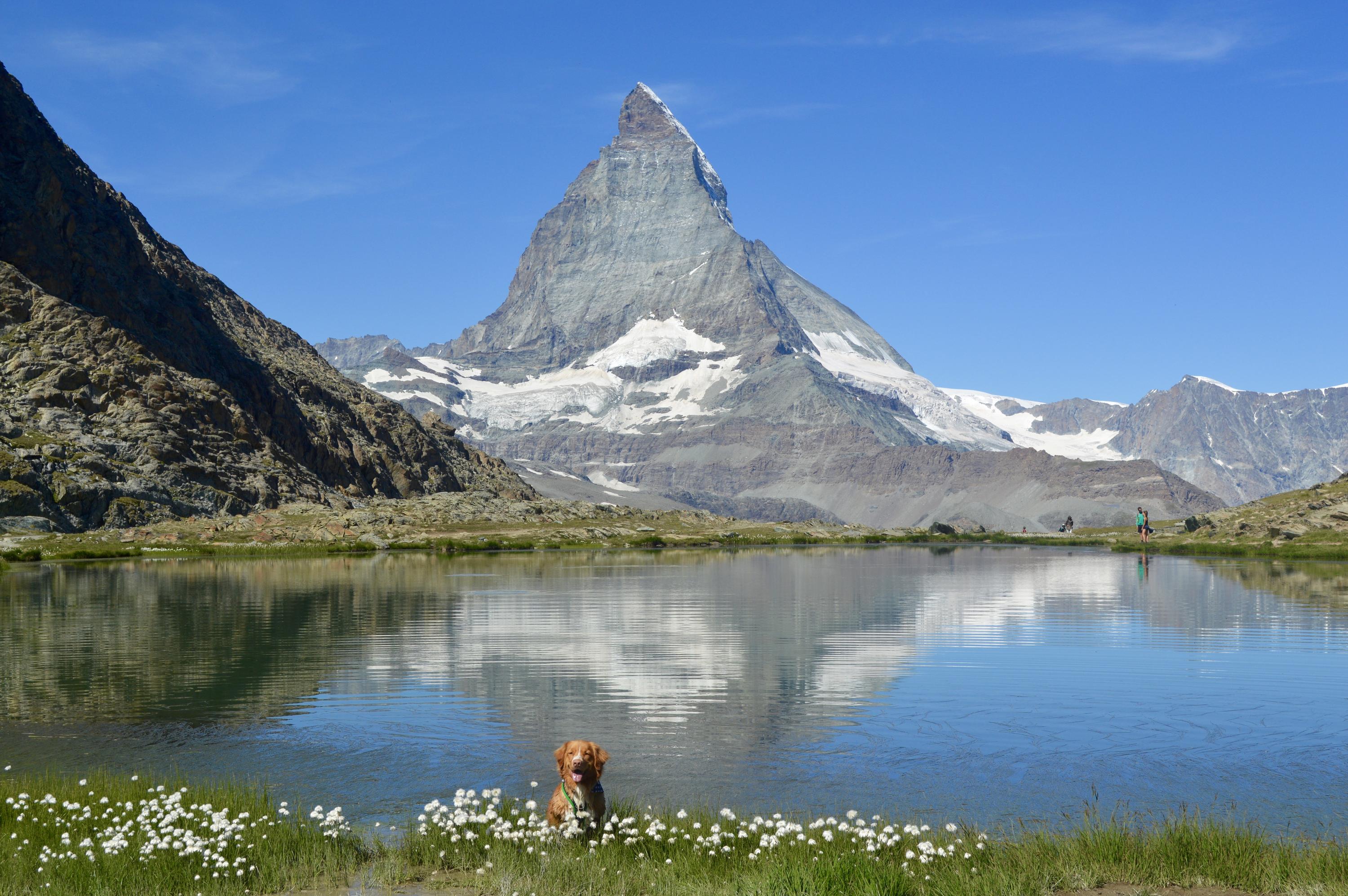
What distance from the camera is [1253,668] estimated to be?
43625mm

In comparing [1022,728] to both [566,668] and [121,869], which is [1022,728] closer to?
[566,668]

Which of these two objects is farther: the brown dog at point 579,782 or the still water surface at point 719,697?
the still water surface at point 719,697

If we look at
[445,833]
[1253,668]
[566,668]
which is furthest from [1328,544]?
[445,833]

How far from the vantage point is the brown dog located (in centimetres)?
1895

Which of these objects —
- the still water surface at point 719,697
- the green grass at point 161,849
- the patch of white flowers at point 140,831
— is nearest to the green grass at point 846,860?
the green grass at point 161,849

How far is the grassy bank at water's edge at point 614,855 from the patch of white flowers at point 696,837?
37mm

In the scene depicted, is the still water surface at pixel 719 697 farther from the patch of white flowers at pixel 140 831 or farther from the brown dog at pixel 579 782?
the brown dog at pixel 579 782

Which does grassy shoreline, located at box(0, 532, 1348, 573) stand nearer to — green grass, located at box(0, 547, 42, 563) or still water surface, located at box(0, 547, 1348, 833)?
A: green grass, located at box(0, 547, 42, 563)

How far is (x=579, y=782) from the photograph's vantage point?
751 inches

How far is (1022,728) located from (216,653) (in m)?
31.5

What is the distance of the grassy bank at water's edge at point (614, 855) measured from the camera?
16.9 meters

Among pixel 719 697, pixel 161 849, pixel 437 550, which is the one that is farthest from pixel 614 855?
pixel 437 550

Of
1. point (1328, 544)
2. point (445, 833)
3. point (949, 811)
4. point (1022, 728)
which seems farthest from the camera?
point (1328, 544)

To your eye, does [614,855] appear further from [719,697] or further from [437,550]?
[437,550]
